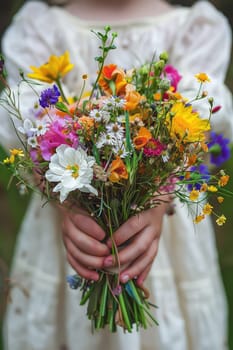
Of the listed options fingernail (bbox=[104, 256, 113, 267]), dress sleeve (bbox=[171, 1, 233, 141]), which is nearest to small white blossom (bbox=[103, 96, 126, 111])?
fingernail (bbox=[104, 256, 113, 267])

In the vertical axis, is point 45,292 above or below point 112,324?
above

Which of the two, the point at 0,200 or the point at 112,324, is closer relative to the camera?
the point at 112,324

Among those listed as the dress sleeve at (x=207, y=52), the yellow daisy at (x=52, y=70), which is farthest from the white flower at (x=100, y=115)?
the dress sleeve at (x=207, y=52)

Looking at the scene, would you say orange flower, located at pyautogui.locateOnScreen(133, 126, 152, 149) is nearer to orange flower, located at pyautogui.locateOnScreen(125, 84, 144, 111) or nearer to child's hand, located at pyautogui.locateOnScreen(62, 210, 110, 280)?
orange flower, located at pyautogui.locateOnScreen(125, 84, 144, 111)

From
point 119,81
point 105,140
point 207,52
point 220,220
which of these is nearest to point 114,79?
point 119,81

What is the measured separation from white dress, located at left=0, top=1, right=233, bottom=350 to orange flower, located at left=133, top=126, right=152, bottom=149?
0.40 meters

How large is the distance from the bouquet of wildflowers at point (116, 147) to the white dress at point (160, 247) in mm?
317

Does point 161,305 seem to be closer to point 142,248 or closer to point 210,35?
point 142,248

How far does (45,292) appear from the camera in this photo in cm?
118

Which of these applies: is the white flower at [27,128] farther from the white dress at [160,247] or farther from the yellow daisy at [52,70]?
the white dress at [160,247]

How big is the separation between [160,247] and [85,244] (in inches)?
13.3

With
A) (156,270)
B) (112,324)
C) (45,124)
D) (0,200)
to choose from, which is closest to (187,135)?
(45,124)

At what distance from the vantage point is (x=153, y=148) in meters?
0.72

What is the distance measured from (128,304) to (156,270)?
302 millimetres
